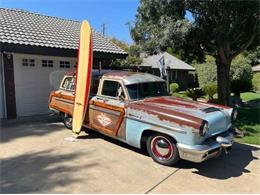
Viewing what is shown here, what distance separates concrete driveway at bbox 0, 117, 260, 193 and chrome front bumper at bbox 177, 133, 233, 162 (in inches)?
15.0

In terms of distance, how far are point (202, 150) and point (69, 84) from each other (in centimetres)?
478

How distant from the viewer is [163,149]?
5859mm

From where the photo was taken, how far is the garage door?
1089cm

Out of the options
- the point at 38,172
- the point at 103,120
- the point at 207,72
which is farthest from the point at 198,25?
the point at 207,72

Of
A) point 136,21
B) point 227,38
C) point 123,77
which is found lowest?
point 123,77

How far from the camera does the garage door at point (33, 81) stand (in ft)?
35.7

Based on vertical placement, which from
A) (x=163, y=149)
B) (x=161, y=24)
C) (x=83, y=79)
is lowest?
(x=163, y=149)

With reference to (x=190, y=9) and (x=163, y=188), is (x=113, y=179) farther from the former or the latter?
(x=190, y=9)

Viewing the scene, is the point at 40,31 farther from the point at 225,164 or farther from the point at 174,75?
the point at 174,75

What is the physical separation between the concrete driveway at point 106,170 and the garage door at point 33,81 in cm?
356

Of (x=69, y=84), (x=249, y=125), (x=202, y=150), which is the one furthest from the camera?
(x=249, y=125)

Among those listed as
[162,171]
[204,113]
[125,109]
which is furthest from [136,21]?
[162,171]

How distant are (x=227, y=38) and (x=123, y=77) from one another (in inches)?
182

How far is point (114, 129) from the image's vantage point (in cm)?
670
